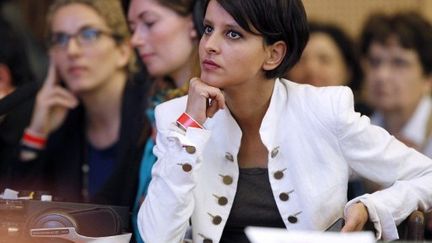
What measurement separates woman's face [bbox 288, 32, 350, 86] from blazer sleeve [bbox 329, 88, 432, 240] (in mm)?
2297

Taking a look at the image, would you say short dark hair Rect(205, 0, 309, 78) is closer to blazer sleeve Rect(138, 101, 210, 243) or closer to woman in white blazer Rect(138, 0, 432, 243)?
woman in white blazer Rect(138, 0, 432, 243)

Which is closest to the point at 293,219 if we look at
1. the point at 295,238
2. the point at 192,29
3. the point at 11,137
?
the point at 295,238

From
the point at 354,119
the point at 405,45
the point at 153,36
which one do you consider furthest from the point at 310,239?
the point at 405,45

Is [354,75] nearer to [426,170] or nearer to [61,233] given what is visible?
[426,170]

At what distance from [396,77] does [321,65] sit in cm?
54

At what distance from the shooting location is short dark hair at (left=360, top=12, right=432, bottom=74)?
14.5 feet

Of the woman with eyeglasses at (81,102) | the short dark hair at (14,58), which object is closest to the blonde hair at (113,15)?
the woman with eyeglasses at (81,102)

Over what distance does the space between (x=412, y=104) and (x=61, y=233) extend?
2581 millimetres

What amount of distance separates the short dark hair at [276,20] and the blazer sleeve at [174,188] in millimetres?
290

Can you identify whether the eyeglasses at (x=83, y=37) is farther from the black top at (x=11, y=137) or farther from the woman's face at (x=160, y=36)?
the woman's face at (x=160, y=36)

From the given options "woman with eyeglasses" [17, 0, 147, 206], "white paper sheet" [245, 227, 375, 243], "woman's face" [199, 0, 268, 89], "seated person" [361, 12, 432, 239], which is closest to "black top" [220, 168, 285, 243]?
"woman's face" [199, 0, 268, 89]

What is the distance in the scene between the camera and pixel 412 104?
4.50 metres

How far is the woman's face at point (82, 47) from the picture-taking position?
379 centimetres

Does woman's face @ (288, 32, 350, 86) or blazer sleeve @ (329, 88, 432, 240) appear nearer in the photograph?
blazer sleeve @ (329, 88, 432, 240)
